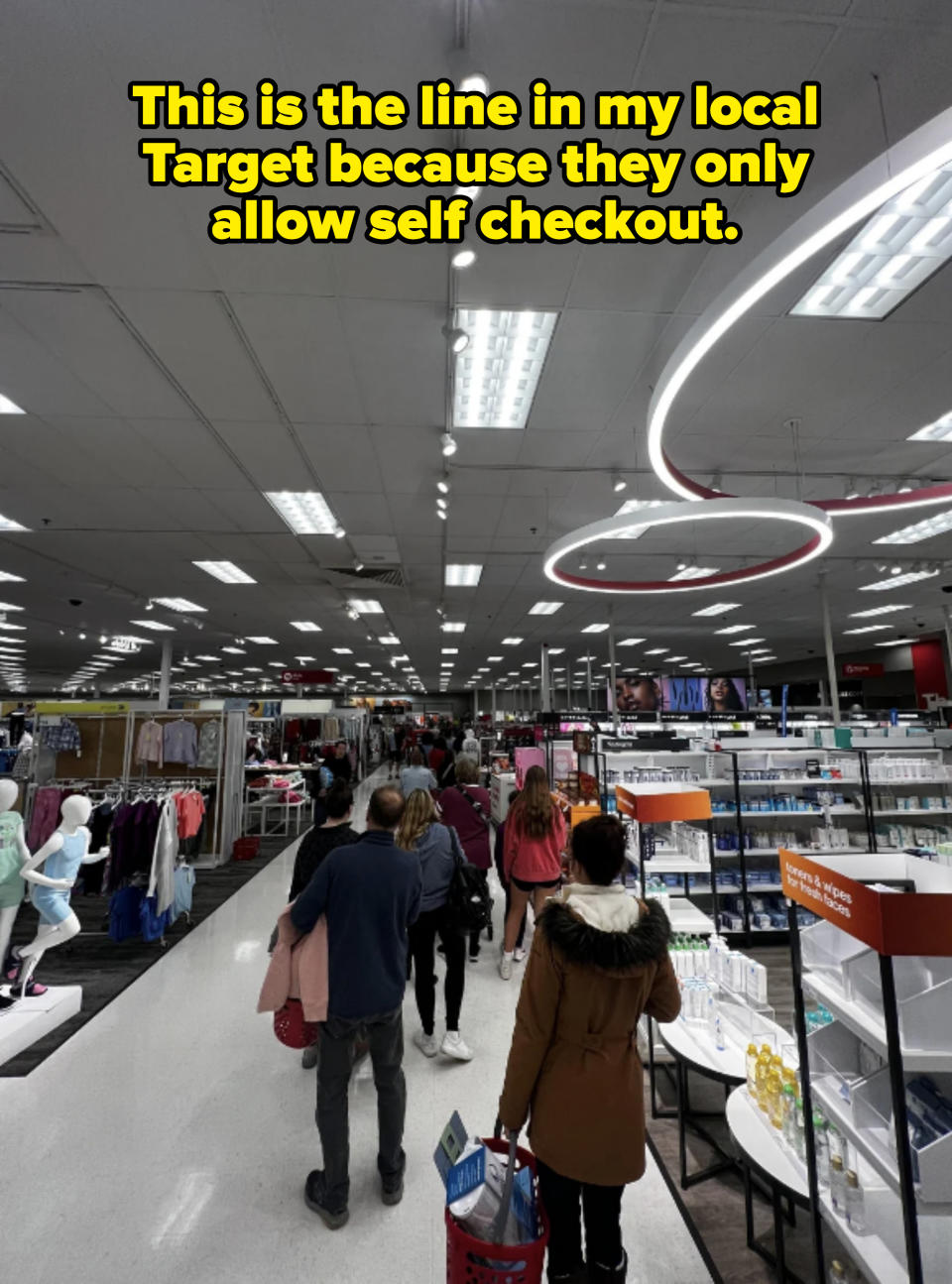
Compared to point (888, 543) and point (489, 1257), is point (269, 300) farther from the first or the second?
point (888, 543)

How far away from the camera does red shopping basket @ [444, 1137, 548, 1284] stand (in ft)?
5.09

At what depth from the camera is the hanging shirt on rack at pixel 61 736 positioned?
6906 mm

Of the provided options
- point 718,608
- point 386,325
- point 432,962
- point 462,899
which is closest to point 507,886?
point 432,962

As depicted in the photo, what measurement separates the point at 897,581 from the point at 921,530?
123 inches

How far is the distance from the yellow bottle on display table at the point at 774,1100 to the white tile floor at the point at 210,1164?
0.61m

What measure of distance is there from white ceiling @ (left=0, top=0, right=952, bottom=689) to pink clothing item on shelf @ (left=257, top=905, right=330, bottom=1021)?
308cm

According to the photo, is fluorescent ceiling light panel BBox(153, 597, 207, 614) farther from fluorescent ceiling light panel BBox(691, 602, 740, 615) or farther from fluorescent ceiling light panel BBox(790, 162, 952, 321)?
fluorescent ceiling light panel BBox(790, 162, 952, 321)

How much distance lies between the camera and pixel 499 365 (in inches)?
149

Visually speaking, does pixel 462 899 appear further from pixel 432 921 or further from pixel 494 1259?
pixel 494 1259

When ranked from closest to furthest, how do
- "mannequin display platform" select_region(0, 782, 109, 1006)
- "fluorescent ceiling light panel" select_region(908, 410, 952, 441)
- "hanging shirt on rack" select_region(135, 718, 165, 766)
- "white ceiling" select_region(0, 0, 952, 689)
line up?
"white ceiling" select_region(0, 0, 952, 689), "mannequin display platform" select_region(0, 782, 109, 1006), "fluorescent ceiling light panel" select_region(908, 410, 952, 441), "hanging shirt on rack" select_region(135, 718, 165, 766)

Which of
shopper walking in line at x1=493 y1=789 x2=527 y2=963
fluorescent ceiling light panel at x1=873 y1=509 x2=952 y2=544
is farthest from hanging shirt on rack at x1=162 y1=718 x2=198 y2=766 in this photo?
fluorescent ceiling light panel at x1=873 y1=509 x2=952 y2=544

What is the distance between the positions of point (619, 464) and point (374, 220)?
131 inches

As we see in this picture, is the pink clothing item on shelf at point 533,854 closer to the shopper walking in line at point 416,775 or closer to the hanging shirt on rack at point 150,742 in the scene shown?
the shopper walking in line at point 416,775

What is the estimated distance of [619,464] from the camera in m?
5.26
